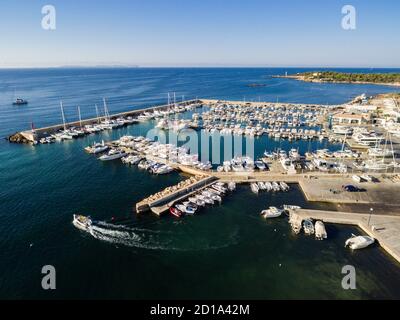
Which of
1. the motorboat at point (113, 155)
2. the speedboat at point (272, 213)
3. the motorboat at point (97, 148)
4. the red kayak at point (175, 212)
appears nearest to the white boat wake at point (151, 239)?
the red kayak at point (175, 212)

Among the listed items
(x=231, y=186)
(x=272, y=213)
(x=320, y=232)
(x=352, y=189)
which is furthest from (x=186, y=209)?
(x=352, y=189)

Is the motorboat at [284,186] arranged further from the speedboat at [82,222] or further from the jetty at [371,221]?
the speedboat at [82,222]

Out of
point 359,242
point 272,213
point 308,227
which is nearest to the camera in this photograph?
point 359,242

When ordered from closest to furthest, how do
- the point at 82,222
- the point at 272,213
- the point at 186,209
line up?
the point at 82,222
the point at 272,213
the point at 186,209

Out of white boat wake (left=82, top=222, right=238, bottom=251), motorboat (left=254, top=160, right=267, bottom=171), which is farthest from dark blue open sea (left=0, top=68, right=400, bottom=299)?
motorboat (left=254, top=160, right=267, bottom=171)

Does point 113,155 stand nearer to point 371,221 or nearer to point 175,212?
point 175,212
